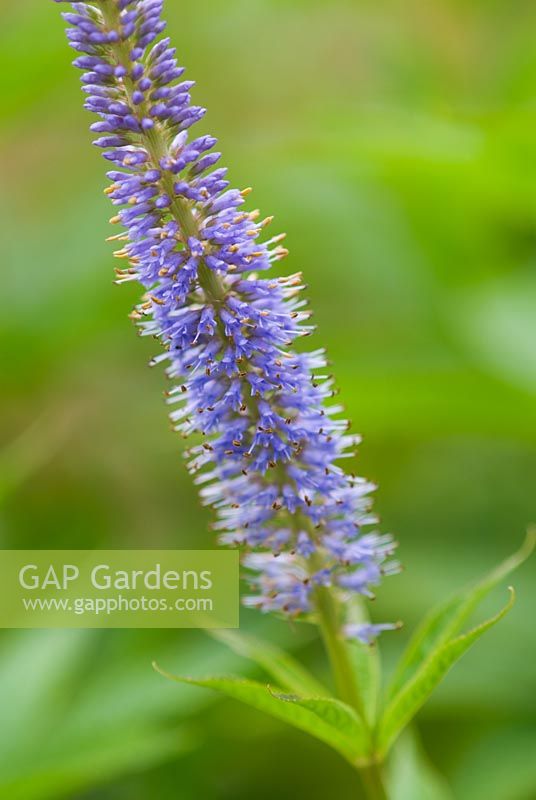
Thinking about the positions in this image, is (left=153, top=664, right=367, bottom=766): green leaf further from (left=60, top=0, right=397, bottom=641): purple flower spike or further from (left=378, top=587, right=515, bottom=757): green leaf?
(left=60, top=0, right=397, bottom=641): purple flower spike

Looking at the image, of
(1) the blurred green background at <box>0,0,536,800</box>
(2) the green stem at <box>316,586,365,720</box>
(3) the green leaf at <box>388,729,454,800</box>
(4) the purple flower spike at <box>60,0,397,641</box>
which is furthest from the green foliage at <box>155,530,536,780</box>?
(1) the blurred green background at <box>0,0,536,800</box>

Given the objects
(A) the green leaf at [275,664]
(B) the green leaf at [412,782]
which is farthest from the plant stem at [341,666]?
(B) the green leaf at [412,782]

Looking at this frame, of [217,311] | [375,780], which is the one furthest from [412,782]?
[217,311]

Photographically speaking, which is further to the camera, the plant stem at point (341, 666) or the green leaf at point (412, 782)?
the green leaf at point (412, 782)

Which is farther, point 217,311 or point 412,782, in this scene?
point 412,782

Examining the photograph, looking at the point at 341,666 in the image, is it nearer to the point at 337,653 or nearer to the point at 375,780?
the point at 337,653

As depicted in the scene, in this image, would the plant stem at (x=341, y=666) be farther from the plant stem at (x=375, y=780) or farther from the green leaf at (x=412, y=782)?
the green leaf at (x=412, y=782)
